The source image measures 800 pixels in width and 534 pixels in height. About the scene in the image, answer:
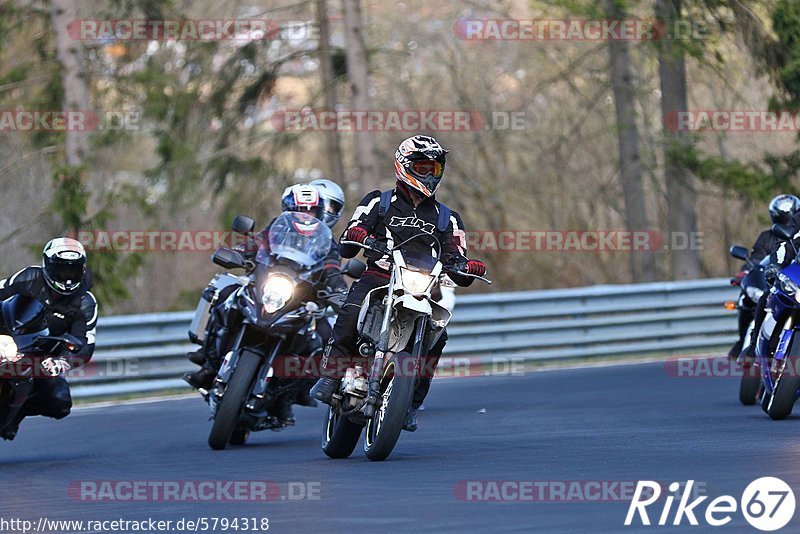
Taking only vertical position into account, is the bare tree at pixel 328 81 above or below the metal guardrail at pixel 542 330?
above

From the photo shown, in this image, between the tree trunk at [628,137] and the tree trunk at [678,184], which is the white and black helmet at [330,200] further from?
the tree trunk at [628,137]

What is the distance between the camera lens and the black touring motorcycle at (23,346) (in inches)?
456

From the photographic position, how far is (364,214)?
1059cm

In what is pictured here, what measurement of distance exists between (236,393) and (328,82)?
18.0 m

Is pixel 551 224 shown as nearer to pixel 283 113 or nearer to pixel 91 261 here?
pixel 283 113

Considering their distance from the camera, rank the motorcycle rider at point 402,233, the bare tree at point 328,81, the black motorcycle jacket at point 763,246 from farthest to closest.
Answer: the bare tree at point 328,81
the black motorcycle jacket at point 763,246
the motorcycle rider at point 402,233

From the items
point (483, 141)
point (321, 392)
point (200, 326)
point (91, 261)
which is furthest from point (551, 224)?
point (321, 392)

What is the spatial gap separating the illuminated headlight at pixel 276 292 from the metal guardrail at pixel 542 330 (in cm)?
735

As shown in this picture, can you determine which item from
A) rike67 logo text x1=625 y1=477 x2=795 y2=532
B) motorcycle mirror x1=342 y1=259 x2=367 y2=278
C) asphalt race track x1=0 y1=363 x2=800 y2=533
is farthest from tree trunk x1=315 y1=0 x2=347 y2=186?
rike67 logo text x1=625 y1=477 x2=795 y2=532

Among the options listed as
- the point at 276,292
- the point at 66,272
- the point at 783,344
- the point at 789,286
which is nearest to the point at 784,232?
the point at 789,286

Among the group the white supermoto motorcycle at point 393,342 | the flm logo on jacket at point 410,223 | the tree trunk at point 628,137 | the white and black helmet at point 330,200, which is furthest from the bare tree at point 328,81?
the white supermoto motorcycle at point 393,342

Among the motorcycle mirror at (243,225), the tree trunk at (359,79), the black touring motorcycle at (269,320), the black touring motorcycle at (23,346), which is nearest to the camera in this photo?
the black touring motorcycle at (23,346)

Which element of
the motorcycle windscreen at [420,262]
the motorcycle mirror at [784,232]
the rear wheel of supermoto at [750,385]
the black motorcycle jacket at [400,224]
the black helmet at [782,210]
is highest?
the black motorcycle jacket at [400,224]

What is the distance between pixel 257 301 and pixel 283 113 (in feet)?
54.3
